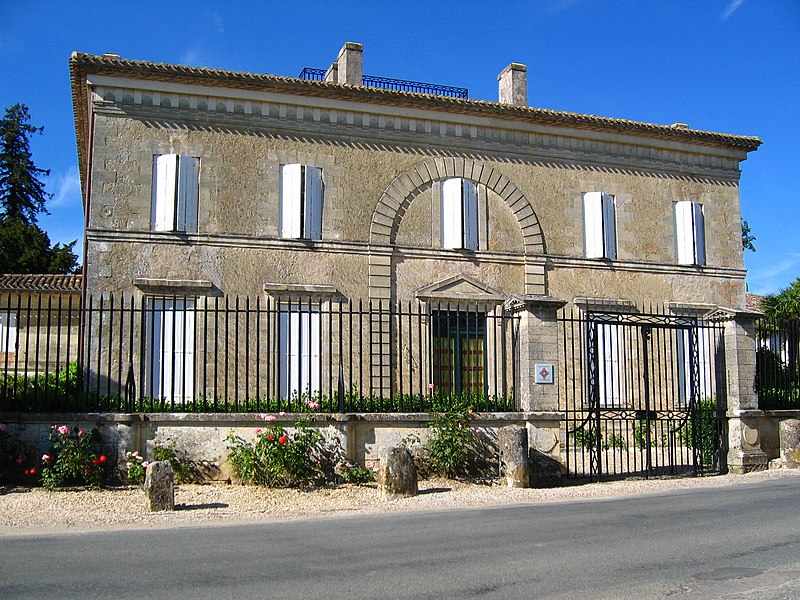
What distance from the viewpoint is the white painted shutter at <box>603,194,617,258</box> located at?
17.6 metres

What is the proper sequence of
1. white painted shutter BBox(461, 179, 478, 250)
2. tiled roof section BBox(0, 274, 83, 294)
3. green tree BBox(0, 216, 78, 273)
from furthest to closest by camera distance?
green tree BBox(0, 216, 78, 273) → tiled roof section BBox(0, 274, 83, 294) → white painted shutter BBox(461, 179, 478, 250)

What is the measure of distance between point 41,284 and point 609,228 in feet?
45.4

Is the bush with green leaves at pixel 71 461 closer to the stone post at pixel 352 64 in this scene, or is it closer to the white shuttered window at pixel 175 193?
the white shuttered window at pixel 175 193

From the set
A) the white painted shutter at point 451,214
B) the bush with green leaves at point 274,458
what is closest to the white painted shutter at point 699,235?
the white painted shutter at point 451,214

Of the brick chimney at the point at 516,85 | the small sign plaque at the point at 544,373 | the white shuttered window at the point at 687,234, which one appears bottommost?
the small sign plaque at the point at 544,373

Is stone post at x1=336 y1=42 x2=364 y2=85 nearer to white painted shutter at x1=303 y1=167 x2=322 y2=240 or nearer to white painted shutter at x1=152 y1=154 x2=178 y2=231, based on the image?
white painted shutter at x1=303 y1=167 x2=322 y2=240

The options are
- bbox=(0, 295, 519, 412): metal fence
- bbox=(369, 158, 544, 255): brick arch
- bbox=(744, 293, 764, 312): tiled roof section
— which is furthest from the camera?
bbox=(744, 293, 764, 312): tiled roof section

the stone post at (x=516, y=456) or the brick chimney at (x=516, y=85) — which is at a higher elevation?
the brick chimney at (x=516, y=85)

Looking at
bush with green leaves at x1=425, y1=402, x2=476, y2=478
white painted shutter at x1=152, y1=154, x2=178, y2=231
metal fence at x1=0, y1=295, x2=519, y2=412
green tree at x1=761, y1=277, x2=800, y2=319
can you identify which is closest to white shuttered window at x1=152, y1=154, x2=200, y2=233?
white painted shutter at x1=152, y1=154, x2=178, y2=231

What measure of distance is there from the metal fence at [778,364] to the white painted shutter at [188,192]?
10236 mm

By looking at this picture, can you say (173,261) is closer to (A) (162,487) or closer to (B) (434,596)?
(A) (162,487)

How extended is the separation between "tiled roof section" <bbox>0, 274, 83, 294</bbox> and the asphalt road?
43.2ft

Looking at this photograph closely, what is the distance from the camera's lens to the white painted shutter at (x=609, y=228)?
57.7 feet

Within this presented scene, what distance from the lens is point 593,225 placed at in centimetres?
1755
